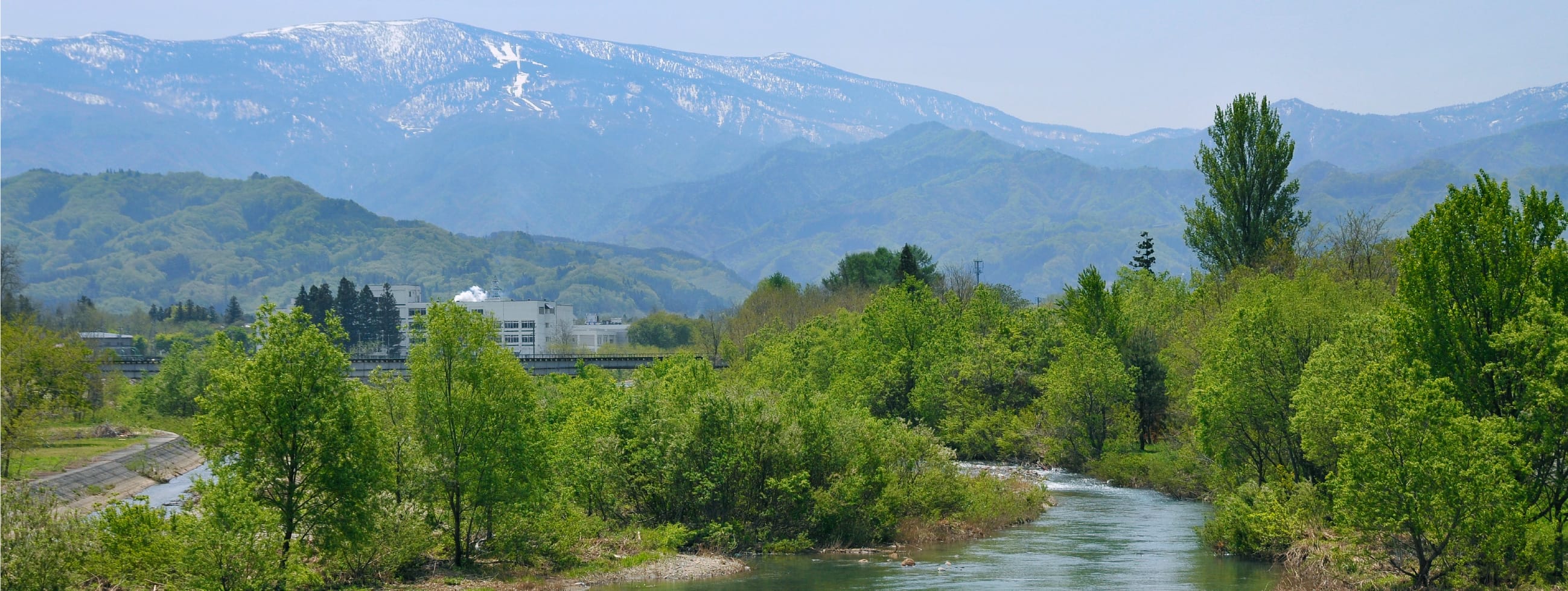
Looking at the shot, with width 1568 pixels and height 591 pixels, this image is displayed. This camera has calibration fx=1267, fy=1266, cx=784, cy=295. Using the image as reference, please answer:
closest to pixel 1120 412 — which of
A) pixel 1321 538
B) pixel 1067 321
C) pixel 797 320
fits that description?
pixel 1067 321

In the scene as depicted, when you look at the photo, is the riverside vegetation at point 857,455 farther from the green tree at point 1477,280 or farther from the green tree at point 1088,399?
the green tree at point 1088,399

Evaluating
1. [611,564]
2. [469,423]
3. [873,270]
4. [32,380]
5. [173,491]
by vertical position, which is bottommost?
[611,564]

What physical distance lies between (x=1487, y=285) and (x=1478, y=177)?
11.8ft

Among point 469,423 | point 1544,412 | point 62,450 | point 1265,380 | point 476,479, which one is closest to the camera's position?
point 1544,412

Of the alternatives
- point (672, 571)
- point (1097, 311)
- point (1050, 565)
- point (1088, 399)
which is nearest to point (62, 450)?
point (672, 571)

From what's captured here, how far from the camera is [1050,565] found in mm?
46094

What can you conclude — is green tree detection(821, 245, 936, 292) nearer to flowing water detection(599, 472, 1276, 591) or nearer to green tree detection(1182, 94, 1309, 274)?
green tree detection(1182, 94, 1309, 274)

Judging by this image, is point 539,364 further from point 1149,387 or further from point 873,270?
point 1149,387

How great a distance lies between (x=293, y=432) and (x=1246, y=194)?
65.4m

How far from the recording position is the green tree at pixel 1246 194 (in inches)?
3292

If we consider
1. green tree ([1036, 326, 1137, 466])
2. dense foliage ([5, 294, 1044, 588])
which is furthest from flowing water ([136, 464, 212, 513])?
green tree ([1036, 326, 1137, 466])

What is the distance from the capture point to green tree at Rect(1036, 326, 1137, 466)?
78625 millimetres

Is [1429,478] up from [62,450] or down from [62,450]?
up

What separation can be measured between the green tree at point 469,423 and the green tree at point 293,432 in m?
3.48
